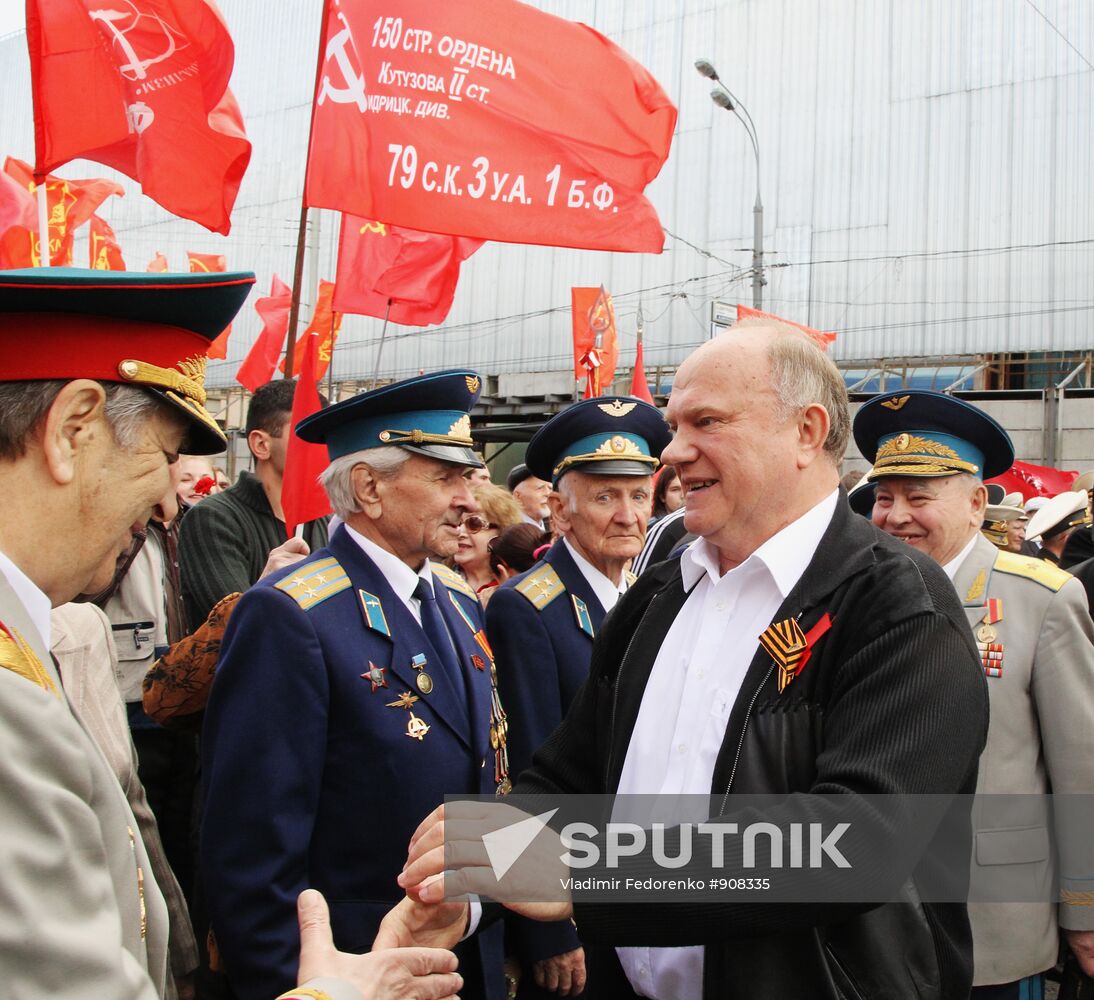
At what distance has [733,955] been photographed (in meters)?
1.82

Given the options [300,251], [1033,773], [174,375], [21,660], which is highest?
[300,251]

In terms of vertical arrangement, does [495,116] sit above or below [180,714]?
above

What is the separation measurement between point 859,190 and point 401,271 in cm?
1886

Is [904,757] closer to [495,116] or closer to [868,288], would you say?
[495,116]

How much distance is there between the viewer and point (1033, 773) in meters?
3.12

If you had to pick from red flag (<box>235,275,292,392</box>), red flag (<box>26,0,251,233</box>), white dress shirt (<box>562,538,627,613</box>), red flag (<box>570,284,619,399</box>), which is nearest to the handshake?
white dress shirt (<box>562,538,627,613</box>)

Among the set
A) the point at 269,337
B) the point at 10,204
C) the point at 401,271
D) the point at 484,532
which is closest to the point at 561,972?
the point at 484,532

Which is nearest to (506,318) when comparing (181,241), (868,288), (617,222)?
(868,288)

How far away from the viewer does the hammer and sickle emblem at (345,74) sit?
15.1 ft

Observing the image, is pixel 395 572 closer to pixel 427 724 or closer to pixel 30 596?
pixel 427 724

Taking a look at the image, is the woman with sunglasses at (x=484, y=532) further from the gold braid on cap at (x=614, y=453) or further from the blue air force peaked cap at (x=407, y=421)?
the blue air force peaked cap at (x=407, y=421)

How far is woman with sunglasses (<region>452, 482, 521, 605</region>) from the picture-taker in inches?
244

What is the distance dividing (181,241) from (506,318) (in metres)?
11.3

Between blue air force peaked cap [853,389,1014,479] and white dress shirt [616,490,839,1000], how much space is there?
5.14 ft
